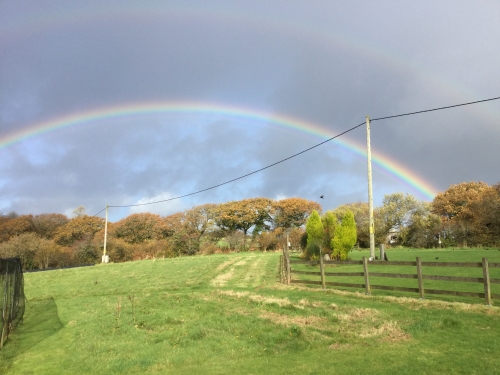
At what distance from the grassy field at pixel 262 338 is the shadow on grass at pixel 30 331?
0.03 meters

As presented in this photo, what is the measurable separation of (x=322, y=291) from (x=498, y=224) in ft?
142

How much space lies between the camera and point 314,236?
27219 millimetres

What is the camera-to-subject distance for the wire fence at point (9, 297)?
786 centimetres

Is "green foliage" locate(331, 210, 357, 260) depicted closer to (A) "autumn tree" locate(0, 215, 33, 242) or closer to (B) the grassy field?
(B) the grassy field

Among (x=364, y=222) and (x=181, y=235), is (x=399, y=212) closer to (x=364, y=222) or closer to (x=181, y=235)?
(x=364, y=222)

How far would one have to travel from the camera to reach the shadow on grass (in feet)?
23.0

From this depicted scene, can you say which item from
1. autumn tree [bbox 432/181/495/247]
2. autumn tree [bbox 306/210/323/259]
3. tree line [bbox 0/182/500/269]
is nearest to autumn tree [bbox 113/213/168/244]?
tree line [bbox 0/182/500/269]

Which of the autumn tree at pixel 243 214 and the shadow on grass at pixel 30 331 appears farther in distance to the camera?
the autumn tree at pixel 243 214

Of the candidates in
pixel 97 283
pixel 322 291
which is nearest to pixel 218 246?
pixel 97 283

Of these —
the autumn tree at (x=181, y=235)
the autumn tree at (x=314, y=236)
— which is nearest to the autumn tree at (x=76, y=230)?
the autumn tree at (x=181, y=235)

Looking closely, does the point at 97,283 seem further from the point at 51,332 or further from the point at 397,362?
the point at 397,362

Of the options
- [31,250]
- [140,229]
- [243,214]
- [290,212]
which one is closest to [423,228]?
[290,212]

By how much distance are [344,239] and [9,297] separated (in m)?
20.4

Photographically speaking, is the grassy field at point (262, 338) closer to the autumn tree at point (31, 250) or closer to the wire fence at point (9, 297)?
the wire fence at point (9, 297)
